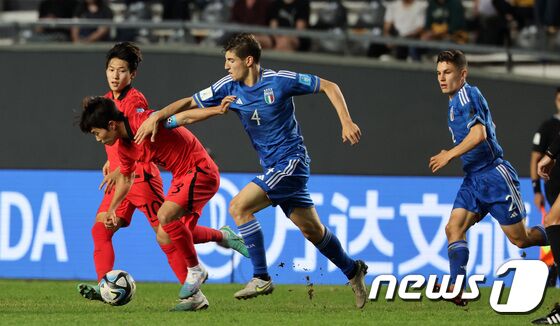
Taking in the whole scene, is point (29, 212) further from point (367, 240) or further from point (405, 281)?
point (405, 281)

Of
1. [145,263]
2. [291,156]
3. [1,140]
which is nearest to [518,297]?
[291,156]

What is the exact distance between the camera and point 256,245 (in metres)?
9.71

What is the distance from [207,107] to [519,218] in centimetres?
264

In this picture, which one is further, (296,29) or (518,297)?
(296,29)

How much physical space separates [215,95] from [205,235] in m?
1.52

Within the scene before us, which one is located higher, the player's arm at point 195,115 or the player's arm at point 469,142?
the player's arm at point 195,115

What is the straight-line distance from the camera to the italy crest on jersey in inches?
383

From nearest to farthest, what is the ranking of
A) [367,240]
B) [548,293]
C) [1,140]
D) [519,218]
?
1. [519,218]
2. [548,293]
3. [367,240]
4. [1,140]

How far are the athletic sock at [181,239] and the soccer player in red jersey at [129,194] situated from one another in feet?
0.47

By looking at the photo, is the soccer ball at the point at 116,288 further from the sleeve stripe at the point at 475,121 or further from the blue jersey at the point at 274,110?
the sleeve stripe at the point at 475,121

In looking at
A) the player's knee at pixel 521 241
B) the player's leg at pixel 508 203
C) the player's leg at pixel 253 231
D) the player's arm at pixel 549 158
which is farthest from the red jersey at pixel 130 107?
the player's arm at pixel 549 158

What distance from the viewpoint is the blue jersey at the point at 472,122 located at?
9820 mm

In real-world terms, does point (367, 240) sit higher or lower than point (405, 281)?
lower

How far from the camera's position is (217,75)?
14969 millimetres
